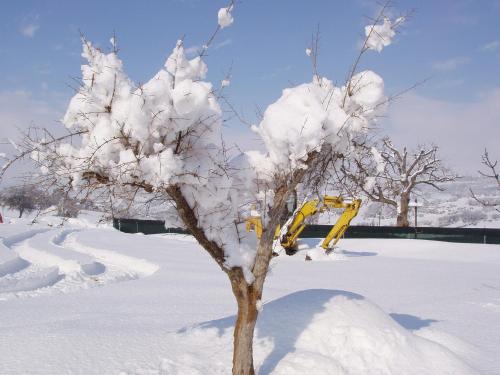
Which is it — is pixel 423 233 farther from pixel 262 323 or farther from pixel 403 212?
pixel 262 323

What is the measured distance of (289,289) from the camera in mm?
9828

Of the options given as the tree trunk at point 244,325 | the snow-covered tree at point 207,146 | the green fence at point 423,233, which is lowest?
the tree trunk at point 244,325

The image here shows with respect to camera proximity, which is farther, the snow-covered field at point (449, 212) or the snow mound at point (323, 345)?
the snow-covered field at point (449, 212)

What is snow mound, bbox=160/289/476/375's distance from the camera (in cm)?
429

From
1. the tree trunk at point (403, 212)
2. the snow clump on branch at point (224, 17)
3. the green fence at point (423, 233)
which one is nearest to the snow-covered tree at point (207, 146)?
the snow clump on branch at point (224, 17)

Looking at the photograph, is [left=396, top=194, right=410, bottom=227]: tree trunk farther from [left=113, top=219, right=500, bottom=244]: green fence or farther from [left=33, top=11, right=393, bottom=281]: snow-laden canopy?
[left=33, top=11, right=393, bottom=281]: snow-laden canopy

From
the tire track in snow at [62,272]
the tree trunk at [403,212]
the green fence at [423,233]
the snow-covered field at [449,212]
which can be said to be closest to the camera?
the tire track in snow at [62,272]

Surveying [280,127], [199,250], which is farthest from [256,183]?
[199,250]

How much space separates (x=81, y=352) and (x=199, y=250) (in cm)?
1496

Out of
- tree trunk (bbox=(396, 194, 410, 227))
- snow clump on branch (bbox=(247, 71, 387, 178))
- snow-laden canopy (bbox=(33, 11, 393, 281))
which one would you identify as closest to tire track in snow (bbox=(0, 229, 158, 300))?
snow-laden canopy (bbox=(33, 11, 393, 281))

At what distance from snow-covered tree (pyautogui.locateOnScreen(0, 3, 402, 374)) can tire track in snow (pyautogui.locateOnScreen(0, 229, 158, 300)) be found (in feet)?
22.3

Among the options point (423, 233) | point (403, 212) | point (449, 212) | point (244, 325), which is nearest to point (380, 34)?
point (244, 325)

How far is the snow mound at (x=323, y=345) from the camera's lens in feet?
14.1

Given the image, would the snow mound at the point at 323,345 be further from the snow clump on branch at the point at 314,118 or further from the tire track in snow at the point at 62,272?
the tire track in snow at the point at 62,272
